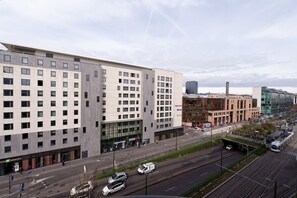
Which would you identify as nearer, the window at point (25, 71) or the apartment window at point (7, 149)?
the apartment window at point (7, 149)

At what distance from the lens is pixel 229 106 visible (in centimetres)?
9525

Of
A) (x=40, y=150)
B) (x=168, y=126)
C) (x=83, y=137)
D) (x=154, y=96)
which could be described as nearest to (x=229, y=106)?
(x=168, y=126)

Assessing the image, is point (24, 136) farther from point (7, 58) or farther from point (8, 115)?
point (7, 58)

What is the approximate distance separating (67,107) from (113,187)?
2237cm

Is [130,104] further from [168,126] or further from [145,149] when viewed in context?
[168,126]

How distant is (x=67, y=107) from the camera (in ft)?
139

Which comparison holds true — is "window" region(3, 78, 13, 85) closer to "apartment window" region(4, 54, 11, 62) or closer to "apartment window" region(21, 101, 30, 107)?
"apartment window" region(4, 54, 11, 62)

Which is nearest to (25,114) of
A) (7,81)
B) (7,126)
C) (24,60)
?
(7,126)

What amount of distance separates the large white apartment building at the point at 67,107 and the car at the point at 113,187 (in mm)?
18232

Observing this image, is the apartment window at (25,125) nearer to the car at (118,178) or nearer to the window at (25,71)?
the window at (25,71)

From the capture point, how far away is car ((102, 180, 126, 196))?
28.9 m

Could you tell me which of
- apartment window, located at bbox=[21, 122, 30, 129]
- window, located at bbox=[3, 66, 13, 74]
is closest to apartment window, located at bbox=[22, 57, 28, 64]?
window, located at bbox=[3, 66, 13, 74]

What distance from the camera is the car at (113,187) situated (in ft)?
94.9

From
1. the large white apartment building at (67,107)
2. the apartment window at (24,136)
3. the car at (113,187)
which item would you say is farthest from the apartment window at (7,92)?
the car at (113,187)
